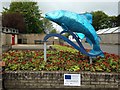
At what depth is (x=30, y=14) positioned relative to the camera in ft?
194

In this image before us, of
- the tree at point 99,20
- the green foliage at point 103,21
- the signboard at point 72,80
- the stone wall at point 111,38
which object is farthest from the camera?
the tree at point 99,20

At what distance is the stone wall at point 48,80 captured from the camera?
9.27 metres

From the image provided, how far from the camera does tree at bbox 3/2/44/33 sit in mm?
59175

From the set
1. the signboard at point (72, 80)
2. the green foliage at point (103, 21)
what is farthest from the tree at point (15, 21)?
the signboard at point (72, 80)

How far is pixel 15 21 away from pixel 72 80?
161 feet

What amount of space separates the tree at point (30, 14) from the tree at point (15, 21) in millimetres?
3079

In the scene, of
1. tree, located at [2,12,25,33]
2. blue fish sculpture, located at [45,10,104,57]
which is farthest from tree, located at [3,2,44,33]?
blue fish sculpture, located at [45,10,104,57]

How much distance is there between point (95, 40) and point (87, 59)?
1.05 m

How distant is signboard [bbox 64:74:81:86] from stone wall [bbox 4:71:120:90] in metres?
0.12

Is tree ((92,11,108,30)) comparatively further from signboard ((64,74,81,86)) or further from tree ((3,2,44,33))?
signboard ((64,74,81,86))

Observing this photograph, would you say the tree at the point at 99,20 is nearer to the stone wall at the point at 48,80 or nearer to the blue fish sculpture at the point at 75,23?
the blue fish sculpture at the point at 75,23

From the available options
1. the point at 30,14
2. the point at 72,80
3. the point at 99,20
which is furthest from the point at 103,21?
the point at 72,80

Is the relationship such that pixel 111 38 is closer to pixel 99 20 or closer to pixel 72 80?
pixel 99 20

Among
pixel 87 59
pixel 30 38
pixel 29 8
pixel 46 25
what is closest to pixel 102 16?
pixel 46 25
